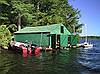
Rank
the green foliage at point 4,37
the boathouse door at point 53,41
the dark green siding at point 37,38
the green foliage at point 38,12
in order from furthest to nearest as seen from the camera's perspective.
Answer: the green foliage at point 38,12 → the boathouse door at point 53,41 → the dark green siding at point 37,38 → the green foliage at point 4,37

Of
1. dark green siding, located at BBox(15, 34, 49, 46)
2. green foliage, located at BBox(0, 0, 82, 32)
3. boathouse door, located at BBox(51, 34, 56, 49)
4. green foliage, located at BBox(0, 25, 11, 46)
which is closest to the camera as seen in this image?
green foliage, located at BBox(0, 25, 11, 46)

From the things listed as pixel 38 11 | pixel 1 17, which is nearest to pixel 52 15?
pixel 38 11

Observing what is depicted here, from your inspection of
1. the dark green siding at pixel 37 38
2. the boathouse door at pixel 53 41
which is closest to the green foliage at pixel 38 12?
the dark green siding at pixel 37 38

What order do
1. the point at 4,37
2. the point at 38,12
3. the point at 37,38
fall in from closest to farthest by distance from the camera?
the point at 4,37
the point at 37,38
the point at 38,12

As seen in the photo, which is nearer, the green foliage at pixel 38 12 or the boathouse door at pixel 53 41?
the boathouse door at pixel 53 41

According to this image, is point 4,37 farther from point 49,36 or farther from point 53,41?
point 53,41

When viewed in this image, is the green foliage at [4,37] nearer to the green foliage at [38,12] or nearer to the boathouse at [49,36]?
the boathouse at [49,36]

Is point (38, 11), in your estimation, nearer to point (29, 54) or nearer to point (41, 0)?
point (41, 0)

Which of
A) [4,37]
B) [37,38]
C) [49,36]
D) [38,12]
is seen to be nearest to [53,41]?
[49,36]

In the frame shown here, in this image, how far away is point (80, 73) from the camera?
26.7m

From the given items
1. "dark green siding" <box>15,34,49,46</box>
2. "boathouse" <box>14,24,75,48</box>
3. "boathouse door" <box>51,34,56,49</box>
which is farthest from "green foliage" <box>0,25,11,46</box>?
"boathouse door" <box>51,34,56,49</box>

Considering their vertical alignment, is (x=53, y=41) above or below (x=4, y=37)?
below

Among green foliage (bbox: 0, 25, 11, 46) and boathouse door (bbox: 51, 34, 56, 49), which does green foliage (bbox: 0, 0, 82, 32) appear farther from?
boathouse door (bbox: 51, 34, 56, 49)

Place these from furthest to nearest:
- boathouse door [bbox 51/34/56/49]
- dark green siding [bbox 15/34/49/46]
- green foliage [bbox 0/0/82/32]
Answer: green foliage [bbox 0/0/82/32] < boathouse door [bbox 51/34/56/49] < dark green siding [bbox 15/34/49/46]
